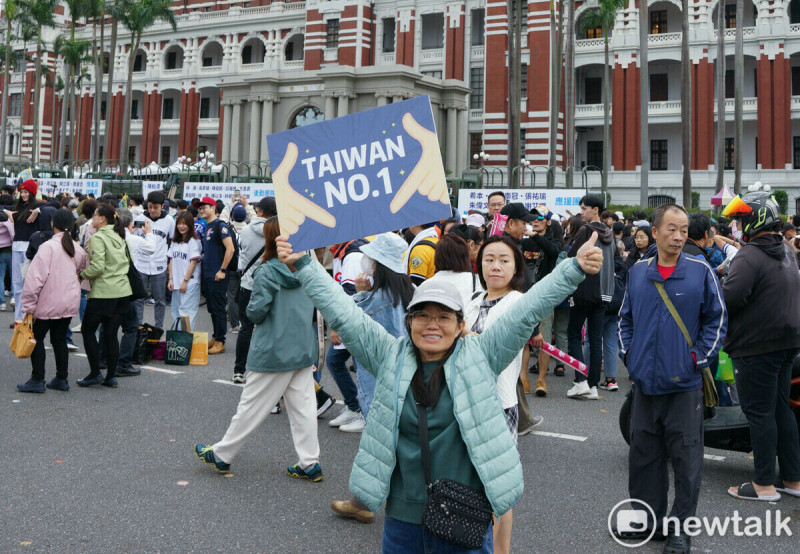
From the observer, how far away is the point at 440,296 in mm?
2951

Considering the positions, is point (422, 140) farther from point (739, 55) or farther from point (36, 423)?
point (739, 55)

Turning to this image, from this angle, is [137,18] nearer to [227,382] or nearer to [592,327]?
[227,382]

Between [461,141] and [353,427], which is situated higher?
[461,141]

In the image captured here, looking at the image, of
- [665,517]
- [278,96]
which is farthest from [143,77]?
[665,517]

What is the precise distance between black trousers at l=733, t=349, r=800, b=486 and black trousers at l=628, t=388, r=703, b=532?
0.87 meters

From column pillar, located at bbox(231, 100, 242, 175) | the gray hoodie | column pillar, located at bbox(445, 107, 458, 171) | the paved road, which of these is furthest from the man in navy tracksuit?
column pillar, located at bbox(231, 100, 242, 175)

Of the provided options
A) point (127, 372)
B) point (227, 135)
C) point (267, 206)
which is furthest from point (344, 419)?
point (227, 135)

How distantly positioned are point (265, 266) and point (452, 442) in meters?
3.14

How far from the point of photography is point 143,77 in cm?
5741

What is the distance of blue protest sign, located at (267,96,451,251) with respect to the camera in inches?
145

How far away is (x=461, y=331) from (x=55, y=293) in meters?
5.72

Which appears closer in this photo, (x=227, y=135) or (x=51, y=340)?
(x=51, y=340)

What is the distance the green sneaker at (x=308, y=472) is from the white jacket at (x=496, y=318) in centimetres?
174
